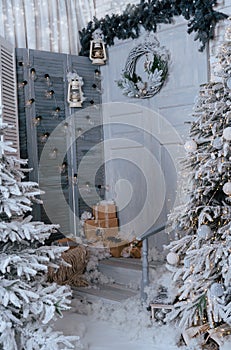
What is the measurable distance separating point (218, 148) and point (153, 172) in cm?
193

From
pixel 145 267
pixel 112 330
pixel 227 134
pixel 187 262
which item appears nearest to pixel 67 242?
pixel 145 267

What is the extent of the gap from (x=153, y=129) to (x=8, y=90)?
1542 millimetres

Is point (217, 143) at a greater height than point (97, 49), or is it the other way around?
point (97, 49)

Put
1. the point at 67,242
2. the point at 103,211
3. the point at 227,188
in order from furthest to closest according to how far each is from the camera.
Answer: the point at 103,211 → the point at 67,242 → the point at 227,188

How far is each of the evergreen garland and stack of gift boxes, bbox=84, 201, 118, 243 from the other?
1773 mm

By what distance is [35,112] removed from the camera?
14.6ft

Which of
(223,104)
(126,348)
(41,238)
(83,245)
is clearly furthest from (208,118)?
(83,245)

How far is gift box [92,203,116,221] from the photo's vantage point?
474cm

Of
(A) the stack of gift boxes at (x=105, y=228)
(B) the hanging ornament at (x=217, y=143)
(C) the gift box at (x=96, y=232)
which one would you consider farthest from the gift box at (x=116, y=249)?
(B) the hanging ornament at (x=217, y=143)

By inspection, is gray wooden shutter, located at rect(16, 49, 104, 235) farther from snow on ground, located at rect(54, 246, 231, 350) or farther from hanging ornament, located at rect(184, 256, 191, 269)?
hanging ornament, located at rect(184, 256, 191, 269)

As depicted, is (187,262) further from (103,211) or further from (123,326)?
(103,211)

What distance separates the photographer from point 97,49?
482cm

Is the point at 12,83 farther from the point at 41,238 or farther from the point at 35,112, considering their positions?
the point at 41,238

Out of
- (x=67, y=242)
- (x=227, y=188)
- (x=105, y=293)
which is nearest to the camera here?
(x=227, y=188)
